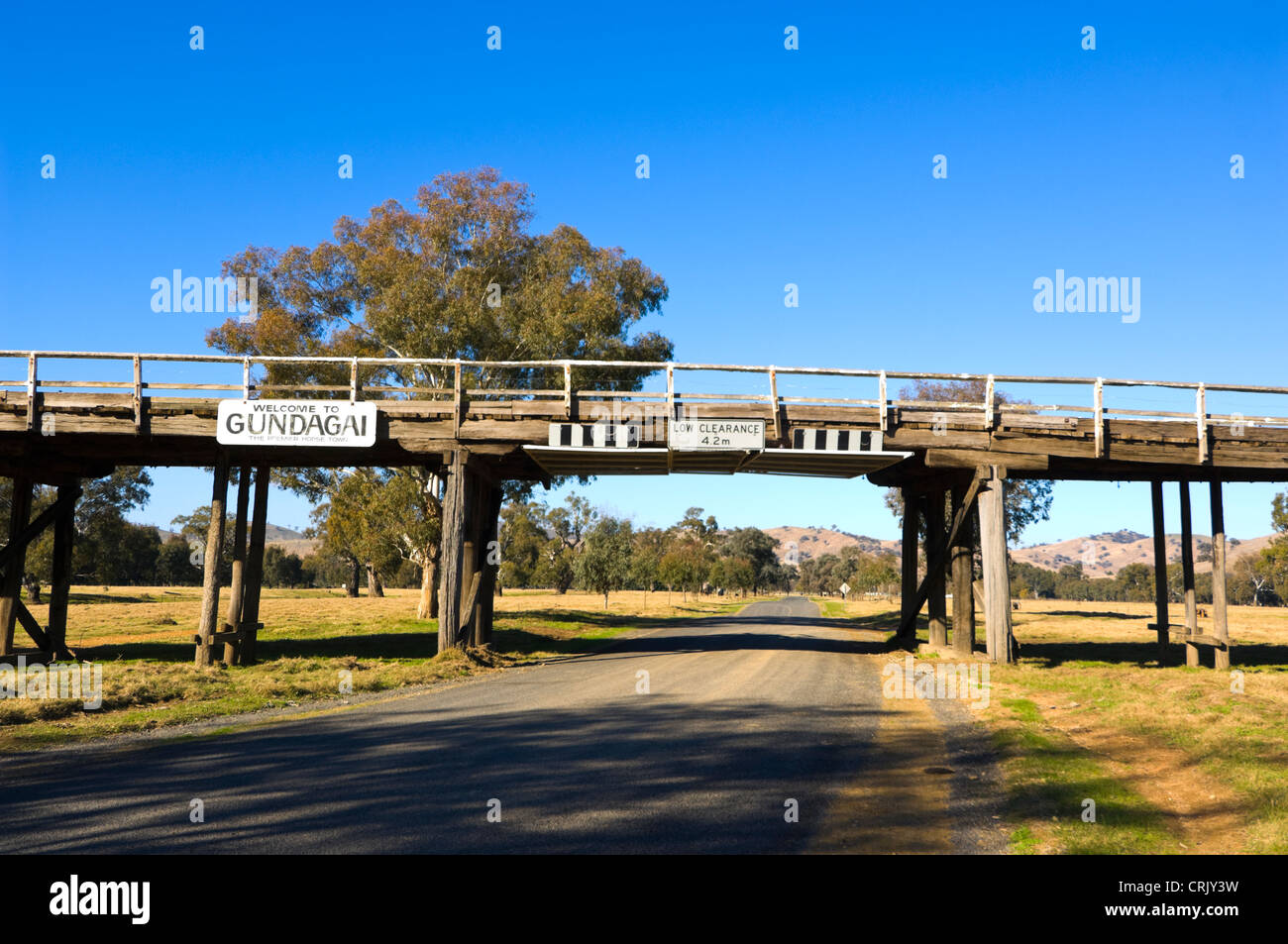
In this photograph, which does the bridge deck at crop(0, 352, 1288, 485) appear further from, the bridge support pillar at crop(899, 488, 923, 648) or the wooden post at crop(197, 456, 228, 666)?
the bridge support pillar at crop(899, 488, 923, 648)

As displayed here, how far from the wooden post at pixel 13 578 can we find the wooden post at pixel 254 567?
4964 millimetres

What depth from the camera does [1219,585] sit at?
2200 cm

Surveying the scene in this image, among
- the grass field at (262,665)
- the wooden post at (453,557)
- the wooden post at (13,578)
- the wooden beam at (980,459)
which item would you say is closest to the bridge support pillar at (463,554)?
the wooden post at (453,557)

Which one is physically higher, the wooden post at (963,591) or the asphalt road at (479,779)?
the wooden post at (963,591)

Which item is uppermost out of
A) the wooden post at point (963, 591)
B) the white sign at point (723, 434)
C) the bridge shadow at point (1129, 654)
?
the white sign at point (723, 434)

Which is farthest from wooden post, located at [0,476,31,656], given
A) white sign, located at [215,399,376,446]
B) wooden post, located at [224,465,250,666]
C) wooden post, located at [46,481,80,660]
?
white sign, located at [215,399,376,446]

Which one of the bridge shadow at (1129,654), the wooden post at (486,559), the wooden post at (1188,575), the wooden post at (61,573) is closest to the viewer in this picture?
the wooden post at (61,573)

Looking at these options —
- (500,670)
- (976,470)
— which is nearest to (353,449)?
(500,670)

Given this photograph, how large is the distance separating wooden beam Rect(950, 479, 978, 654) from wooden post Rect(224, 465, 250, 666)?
57.2ft

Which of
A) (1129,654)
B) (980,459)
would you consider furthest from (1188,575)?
(980,459)

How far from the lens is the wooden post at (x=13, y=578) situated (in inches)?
819

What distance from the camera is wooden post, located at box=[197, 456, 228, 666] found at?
63.2 ft

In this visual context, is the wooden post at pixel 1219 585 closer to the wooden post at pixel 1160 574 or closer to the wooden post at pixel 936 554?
the wooden post at pixel 1160 574

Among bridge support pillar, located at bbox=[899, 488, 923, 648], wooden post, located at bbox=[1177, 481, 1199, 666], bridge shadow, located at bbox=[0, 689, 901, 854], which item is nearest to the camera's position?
bridge shadow, located at bbox=[0, 689, 901, 854]
